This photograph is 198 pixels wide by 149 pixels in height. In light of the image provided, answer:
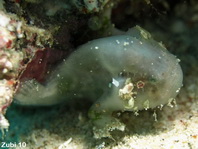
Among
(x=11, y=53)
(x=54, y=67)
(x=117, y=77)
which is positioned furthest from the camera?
(x=54, y=67)

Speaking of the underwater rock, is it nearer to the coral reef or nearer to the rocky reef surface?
the rocky reef surface

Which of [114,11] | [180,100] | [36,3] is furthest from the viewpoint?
[114,11]

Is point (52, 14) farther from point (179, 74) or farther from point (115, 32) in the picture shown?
point (179, 74)

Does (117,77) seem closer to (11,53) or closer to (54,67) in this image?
(54,67)

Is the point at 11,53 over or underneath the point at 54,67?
over

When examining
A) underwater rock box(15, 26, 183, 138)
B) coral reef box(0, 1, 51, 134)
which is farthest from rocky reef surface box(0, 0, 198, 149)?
underwater rock box(15, 26, 183, 138)

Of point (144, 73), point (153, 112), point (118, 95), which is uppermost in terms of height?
point (144, 73)

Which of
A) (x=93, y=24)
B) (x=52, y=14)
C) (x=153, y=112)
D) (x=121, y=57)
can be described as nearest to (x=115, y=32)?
(x=93, y=24)

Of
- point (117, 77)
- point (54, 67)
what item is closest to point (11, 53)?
point (54, 67)
